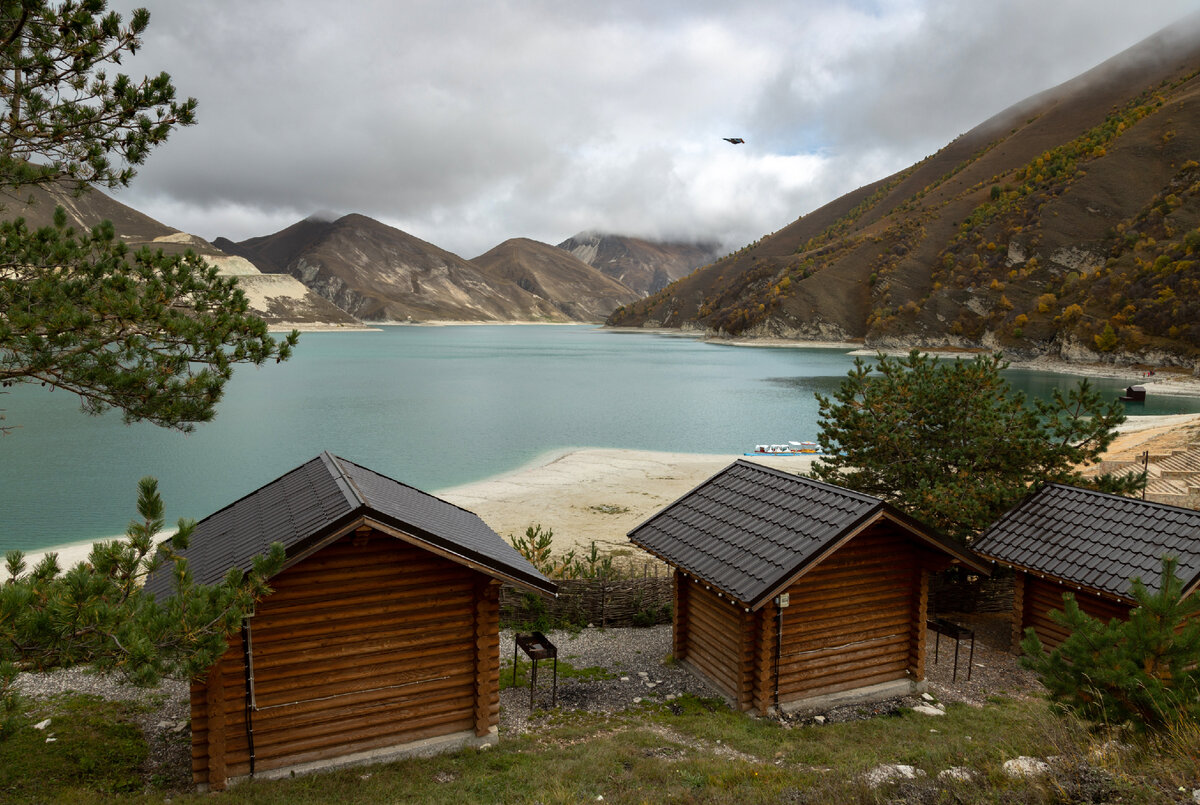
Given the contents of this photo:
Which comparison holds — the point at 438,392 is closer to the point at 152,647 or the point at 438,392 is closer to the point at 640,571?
the point at 640,571

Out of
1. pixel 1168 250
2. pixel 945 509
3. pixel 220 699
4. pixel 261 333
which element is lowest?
pixel 220 699

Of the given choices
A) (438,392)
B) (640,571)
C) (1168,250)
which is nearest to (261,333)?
(640,571)

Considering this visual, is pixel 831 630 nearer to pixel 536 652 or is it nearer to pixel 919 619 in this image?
pixel 919 619

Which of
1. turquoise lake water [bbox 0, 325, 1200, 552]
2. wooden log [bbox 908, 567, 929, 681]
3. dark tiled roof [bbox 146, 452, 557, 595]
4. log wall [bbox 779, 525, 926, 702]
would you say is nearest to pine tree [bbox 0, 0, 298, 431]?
dark tiled roof [bbox 146, 452, 557, 595]

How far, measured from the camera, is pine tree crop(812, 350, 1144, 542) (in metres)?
14.4

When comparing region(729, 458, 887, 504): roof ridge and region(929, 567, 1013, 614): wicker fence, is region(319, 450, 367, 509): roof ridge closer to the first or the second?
region(729, 458, 887, 504): roof ridge

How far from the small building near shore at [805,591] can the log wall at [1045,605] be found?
6.50 feet

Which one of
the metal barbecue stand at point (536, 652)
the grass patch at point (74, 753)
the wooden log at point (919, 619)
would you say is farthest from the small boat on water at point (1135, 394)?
the grass patch at point (74, 753)

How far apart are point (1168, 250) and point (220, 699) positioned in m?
121

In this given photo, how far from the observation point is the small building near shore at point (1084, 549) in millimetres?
10570

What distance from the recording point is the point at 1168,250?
304ft

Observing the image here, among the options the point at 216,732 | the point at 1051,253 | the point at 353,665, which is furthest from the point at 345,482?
the point at 1051,253

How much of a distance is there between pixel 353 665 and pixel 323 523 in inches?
78.3

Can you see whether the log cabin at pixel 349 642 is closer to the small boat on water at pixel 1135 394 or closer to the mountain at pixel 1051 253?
the small boat on water at pixel 1135 394
